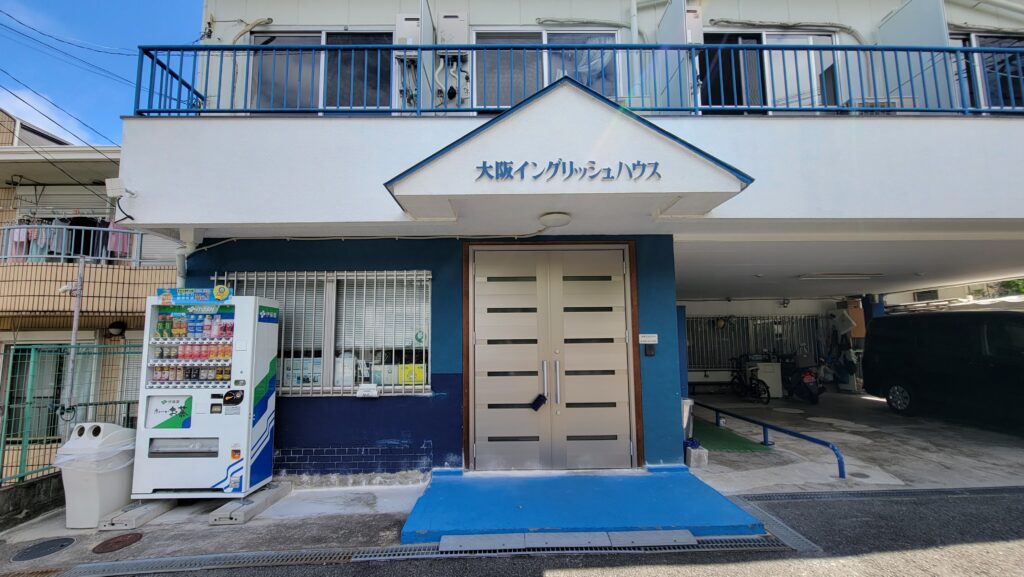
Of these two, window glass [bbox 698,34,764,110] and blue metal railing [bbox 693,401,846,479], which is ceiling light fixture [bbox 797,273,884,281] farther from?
window glass [bbox 698,34,764,110]

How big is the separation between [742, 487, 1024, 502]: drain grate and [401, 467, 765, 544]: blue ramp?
642 millimetres

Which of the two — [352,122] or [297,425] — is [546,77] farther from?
[297,425]

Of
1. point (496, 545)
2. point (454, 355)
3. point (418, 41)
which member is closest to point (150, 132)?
point (418, 41)

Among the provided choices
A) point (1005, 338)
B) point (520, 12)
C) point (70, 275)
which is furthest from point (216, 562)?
point (1005, 338)

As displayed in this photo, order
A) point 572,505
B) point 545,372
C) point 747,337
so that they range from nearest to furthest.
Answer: point 572,505
point 545,372
point 747,337

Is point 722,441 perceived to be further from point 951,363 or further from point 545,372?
point 951,363

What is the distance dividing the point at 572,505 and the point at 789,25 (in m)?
6.78

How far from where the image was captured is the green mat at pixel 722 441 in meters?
6.25

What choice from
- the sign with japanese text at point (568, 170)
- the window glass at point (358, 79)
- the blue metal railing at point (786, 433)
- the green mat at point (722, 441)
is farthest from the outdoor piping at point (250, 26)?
the blue metal railing at point (786, 433)

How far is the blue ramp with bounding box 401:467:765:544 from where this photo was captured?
377cm

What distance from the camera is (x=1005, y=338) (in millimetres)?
7164

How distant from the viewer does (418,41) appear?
5.48 meters

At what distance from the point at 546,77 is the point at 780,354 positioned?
9888 mm

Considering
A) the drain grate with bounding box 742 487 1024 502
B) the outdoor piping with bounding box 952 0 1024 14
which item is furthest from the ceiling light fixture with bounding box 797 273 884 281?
the drain grate with bounding box 742 487 1024 502
